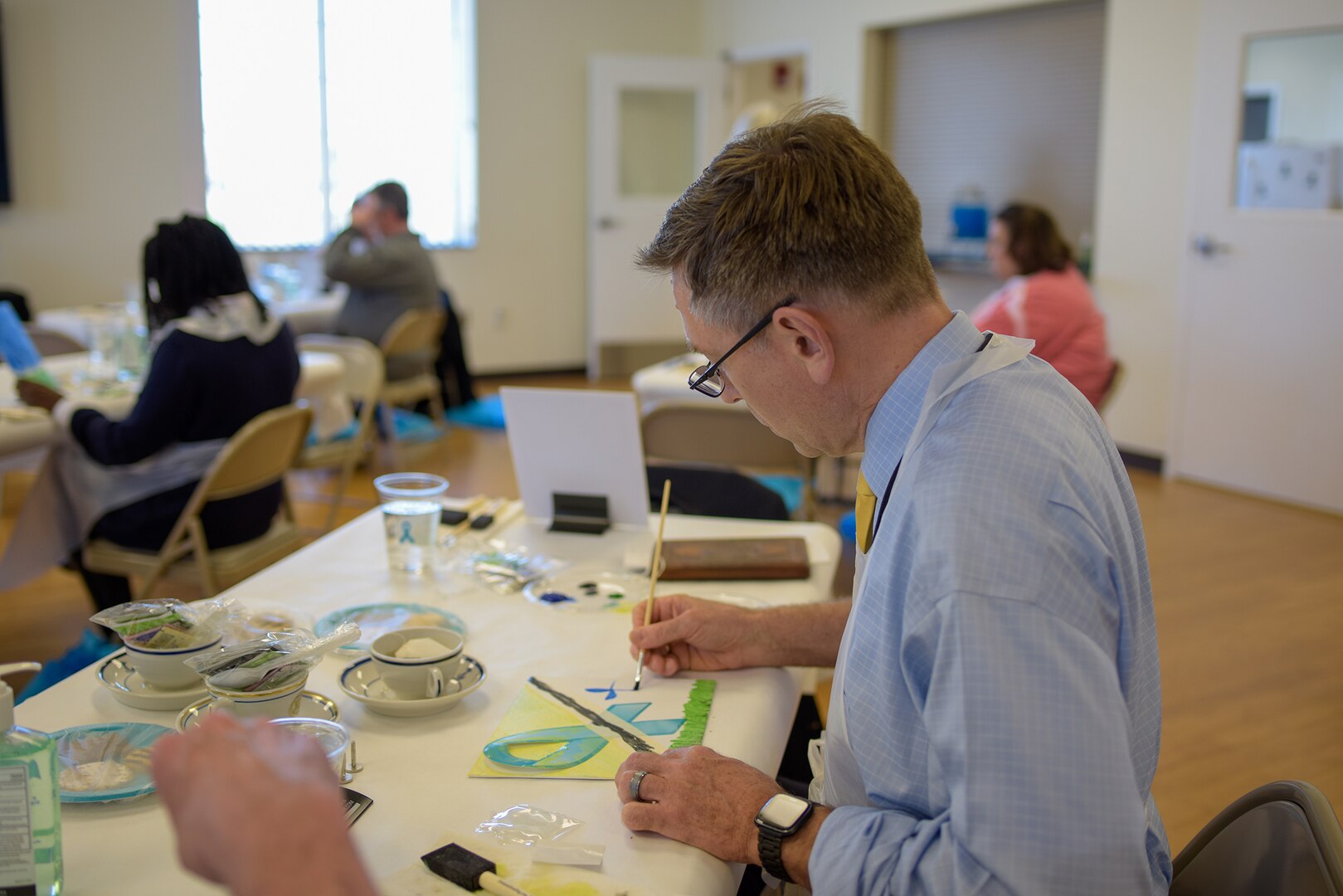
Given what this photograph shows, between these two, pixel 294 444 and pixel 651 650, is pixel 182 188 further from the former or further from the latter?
pixel 651 650

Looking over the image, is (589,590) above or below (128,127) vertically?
below

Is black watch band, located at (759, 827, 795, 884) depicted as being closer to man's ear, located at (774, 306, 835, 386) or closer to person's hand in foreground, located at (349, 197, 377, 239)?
man's ear, located at (774, 306, 835, 386)

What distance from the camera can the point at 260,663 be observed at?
1174 millimetres

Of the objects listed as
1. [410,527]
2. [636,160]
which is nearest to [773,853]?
[410,527]

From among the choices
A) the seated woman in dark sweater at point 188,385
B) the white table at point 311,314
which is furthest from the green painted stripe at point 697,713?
the white table at point 311,314

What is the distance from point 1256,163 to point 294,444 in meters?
4.39

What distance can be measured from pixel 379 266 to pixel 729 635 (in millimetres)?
4629

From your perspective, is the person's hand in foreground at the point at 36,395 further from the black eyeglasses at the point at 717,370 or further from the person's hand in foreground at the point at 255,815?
the person's hand in foreground at the point at 255,815

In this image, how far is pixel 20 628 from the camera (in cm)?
348

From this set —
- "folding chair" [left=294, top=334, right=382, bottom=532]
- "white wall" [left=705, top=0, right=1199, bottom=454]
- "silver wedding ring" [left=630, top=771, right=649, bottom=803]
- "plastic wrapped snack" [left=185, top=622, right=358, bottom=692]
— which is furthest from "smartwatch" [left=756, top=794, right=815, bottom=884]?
"white wall" [left=705, top=0, right=1199, bottom=454]

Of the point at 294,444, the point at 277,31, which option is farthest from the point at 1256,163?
the point at 277,31

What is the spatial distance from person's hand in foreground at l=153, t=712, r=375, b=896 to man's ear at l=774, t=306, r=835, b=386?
1.90ft

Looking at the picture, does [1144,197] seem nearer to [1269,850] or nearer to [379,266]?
[379,266]

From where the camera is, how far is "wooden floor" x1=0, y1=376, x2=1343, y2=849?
2.81m
